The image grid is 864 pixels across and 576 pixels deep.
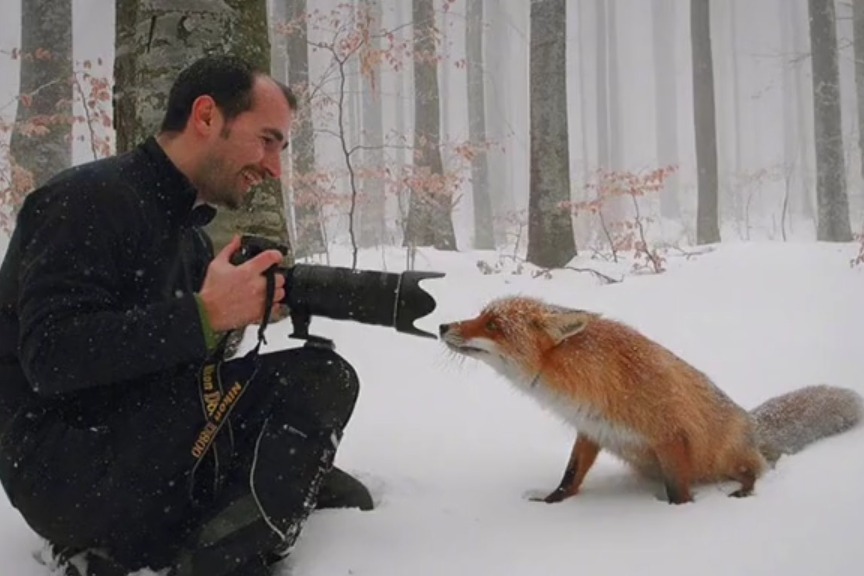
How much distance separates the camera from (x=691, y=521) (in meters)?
2.33

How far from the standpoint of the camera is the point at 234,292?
1.93 meters

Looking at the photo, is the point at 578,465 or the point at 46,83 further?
the point at 46,83

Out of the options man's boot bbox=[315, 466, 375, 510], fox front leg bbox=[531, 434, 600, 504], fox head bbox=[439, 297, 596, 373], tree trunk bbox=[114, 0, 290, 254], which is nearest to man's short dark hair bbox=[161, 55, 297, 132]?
fox head bbox=[439, 297, 596, 373]

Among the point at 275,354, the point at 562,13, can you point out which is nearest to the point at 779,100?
the point at 562,13

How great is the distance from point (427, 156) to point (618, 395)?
10.8 m

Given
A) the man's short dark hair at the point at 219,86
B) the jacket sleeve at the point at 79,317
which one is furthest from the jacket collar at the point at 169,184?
the jacket sleeve at the point at 79,317

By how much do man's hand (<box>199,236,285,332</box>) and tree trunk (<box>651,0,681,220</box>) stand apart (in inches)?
1460

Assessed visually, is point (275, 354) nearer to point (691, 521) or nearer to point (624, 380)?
point (624, 380)

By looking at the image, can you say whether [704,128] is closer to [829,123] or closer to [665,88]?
[829,123]

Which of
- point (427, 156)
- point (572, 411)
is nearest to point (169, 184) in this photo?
point (572, 411)

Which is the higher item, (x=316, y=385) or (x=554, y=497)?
(x=316, y=385)

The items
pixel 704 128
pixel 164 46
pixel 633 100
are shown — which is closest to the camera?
pixel 164 46

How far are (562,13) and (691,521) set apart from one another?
7.91 metres

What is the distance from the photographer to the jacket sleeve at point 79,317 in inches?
71.0
